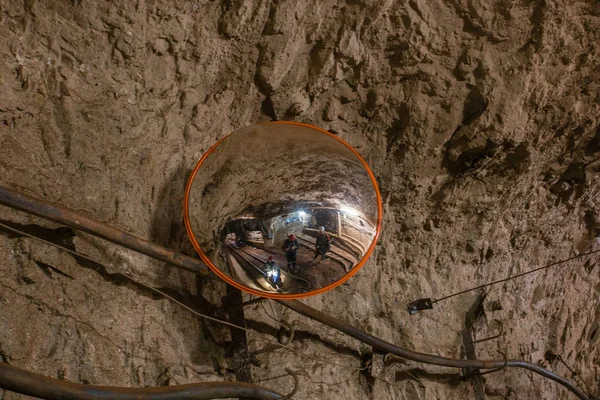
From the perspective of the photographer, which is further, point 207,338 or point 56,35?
point 207,338

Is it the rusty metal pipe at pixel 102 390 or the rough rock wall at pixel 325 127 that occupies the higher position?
the rough rock wall at pixel 325 127

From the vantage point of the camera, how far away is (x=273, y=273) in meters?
1.02

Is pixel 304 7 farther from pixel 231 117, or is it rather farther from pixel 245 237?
pixel 245 237

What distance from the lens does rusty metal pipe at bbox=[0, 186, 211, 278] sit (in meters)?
0.80

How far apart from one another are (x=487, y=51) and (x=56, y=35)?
986 millimetres

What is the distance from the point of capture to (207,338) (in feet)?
3.71

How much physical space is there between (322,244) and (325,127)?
15.4 inches

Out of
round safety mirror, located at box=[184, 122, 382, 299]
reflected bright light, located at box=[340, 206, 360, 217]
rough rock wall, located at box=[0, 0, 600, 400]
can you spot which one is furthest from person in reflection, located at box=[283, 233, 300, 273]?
rough rock wall, located at box=[0, 0, 600, 400]

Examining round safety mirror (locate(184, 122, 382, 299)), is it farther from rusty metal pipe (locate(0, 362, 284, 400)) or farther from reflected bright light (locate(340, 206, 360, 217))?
rusty metal pipe (locate(0, 362, 284, 400))

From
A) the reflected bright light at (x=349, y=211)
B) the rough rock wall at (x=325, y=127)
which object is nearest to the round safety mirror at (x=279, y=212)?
the reflected bright light at (x=349, y=211)

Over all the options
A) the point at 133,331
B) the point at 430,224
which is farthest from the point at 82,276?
the point at 430,224

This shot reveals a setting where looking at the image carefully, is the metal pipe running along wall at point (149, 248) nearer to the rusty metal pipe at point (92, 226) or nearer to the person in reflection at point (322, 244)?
the rusty metal pipe at point (92, 226)

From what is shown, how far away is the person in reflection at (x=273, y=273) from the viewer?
3.33 ft

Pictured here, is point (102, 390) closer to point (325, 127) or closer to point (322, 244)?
point (322, 244)
